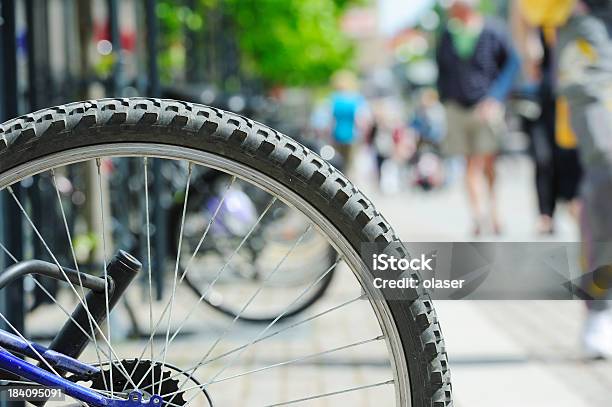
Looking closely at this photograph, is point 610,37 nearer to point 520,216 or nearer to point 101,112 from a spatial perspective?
point 101,112

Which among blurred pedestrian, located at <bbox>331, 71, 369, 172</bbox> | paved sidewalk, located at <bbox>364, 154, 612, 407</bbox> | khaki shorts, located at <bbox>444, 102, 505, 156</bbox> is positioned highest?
blurred pedestrian, located at <bbox>331, 71, 369, 172</bbox>

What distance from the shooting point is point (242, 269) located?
6.83 metres

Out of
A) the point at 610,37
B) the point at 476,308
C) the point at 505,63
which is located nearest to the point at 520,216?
the point at 505,63

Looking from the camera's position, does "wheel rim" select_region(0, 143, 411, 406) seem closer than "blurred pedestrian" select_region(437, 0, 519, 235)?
Yes

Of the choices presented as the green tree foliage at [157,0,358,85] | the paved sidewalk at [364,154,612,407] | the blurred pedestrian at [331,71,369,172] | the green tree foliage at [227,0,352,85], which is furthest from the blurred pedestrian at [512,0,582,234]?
the green tree foliage at [227,0,352,85]

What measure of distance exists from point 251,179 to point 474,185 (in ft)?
25.1

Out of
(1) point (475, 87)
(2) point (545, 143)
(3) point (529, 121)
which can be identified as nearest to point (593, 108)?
(2) point (545, 143)

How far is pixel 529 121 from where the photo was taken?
29.7 feet

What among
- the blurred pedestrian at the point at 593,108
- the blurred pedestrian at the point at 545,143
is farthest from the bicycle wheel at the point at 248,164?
the blurred pedestrian at the point at 545,143

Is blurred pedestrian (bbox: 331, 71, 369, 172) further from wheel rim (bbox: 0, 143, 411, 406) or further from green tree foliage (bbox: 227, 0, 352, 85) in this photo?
wheel rim (bbox: 0, 143, 411, 406)

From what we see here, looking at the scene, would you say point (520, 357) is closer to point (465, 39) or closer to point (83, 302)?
point (83, 302)

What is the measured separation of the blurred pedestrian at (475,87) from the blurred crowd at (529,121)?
0.04ft

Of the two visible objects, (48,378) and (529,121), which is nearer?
(48,378)

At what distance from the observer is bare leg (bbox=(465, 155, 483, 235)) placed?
9680mm
